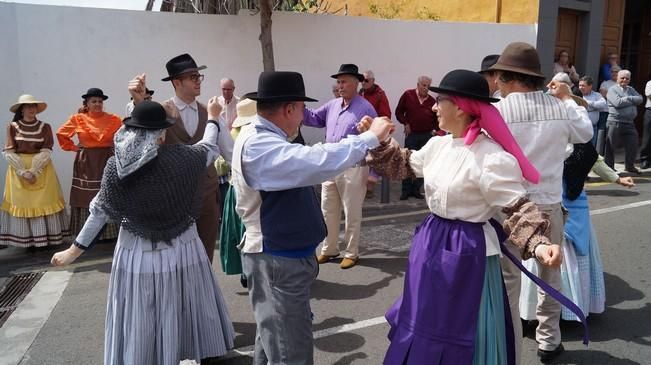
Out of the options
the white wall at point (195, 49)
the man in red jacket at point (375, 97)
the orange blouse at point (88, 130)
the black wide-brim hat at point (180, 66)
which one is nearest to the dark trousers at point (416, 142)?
the man in red jacket at point (375, 97)

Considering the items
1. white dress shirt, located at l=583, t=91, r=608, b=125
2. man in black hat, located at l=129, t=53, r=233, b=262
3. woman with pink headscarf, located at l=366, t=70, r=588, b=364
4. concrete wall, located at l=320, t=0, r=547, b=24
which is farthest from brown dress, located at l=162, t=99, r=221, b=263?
concrete wall, located at l=320, t=0, r=547, b=24

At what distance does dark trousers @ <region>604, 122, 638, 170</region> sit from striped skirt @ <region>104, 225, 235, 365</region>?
10154 mm

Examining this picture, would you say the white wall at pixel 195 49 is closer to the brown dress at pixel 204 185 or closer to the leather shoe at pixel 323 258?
the leather shoe at pixel 323 258

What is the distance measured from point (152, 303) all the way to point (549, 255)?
87.0 inches

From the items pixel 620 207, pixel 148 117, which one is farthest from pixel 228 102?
pixel 620 207

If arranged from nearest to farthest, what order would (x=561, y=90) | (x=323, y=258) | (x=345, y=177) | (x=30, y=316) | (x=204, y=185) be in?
1. (x=561, y=90)
2. (x=204, y=185)
3. (x=30, y=316)
4. (x=345, y=177)
5. (x=323, y=258)

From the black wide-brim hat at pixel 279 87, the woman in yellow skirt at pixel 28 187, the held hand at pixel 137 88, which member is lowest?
the woman in yellow skirt at pixel 28 187

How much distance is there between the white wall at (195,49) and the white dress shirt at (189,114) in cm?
495

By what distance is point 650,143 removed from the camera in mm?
11617

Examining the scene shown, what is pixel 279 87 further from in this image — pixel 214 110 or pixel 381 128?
pixel 214 110

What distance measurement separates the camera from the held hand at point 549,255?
2.31 meters

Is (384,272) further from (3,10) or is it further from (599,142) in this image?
(599,142)

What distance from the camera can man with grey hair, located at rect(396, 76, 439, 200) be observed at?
9.31m

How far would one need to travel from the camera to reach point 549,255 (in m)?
2.33
